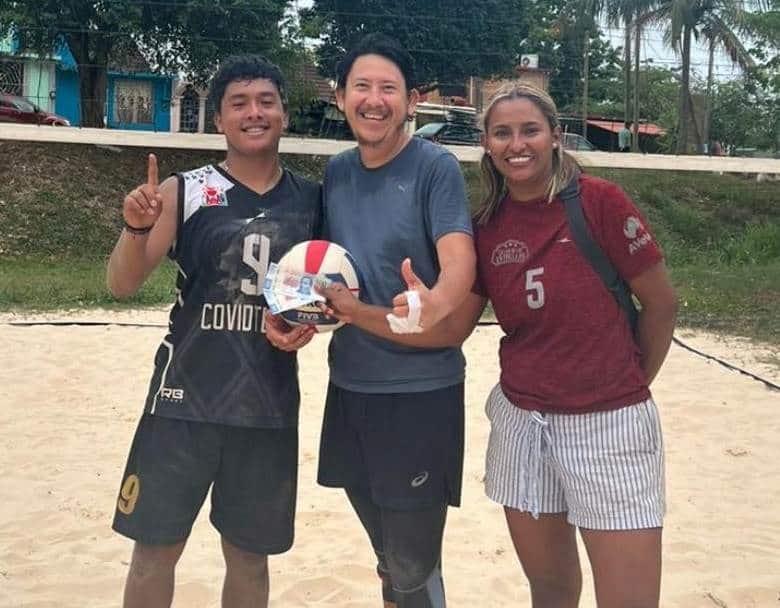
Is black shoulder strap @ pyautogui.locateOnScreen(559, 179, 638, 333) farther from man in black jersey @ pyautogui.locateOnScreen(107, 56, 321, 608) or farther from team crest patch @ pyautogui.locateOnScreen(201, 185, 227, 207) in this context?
team crest patch @ pyautogui.locateOnScreen(201, 185, 227, 207)

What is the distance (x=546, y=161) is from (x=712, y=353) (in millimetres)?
6842

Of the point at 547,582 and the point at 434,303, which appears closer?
the point at 434,303

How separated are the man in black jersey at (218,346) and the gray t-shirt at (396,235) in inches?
7.9

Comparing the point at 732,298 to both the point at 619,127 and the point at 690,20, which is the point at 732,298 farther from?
the point at 619,127

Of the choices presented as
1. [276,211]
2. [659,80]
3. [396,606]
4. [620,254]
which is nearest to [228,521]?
[396,606]

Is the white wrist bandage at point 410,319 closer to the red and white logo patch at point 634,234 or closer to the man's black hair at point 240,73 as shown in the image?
the red and white logo patch at point 634,234

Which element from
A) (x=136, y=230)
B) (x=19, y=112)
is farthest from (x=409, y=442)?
(x=19, y=112)

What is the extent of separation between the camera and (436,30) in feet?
78.3

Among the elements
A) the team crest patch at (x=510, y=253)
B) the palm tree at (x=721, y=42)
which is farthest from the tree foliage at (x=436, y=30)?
the team crest patch at (x=510, y=253)

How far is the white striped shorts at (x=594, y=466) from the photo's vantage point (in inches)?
89.0

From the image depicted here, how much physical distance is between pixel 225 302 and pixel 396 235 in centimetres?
52

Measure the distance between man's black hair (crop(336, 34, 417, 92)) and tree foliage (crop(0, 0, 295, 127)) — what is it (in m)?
15.0

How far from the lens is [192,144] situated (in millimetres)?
15180

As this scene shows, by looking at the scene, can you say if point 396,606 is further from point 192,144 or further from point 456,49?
point 456,49
